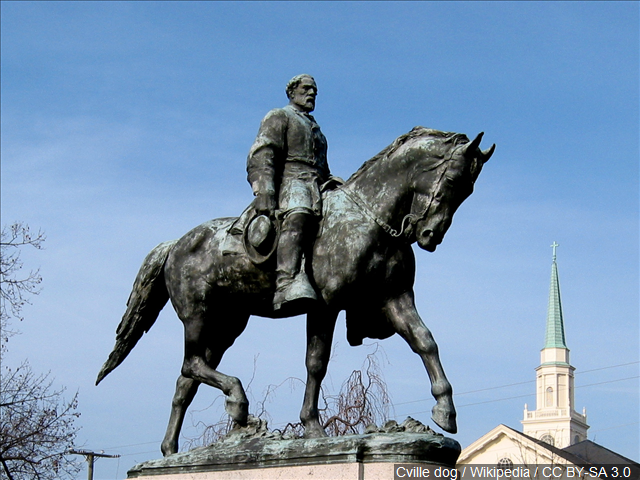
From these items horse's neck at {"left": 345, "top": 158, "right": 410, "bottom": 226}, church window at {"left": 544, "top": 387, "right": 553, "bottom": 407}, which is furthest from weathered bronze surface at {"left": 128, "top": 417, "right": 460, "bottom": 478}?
church window at {"left": 544, "top": 387, "right": 553, "bottom": 407}

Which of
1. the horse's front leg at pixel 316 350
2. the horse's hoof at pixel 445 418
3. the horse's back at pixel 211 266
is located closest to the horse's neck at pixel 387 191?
the horse's front leg at pixel 316 350

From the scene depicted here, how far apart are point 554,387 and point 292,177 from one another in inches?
3653

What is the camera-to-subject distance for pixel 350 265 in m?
8.54

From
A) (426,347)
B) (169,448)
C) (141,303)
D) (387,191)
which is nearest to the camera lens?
(426,347)

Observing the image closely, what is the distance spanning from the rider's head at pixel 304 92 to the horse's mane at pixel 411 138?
976 millimetres

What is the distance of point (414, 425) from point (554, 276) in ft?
301

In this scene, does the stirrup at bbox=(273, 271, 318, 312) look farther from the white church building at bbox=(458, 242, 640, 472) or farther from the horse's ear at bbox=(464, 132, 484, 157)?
the white church building at bbox=(458, 242, 640, 472)

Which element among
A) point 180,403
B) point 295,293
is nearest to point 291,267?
point 295,293

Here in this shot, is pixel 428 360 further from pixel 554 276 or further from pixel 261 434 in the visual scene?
pixel 554 276

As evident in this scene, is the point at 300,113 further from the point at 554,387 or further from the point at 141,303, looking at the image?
the point at 554,387

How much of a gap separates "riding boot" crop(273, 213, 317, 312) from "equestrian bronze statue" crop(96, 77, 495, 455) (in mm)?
102

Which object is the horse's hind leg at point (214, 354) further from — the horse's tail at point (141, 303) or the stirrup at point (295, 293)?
the stirrup at point (295, 293)

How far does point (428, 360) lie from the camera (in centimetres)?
830

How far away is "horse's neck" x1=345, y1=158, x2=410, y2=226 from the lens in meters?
8.68
